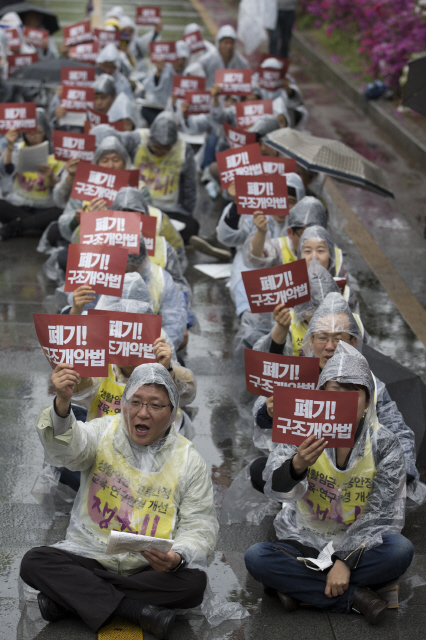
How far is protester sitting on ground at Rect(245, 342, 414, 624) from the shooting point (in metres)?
4.13

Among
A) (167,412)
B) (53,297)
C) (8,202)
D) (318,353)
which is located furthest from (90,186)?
(167,412)

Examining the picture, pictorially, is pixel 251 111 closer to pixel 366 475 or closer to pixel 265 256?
pixel 265 256

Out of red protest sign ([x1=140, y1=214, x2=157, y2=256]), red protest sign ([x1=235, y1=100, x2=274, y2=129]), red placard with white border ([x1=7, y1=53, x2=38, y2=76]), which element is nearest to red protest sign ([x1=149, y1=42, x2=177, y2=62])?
red placard with white border ([x1=7, y1=53, x2=38, y2=76])

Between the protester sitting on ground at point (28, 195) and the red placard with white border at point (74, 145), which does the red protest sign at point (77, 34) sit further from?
the red placard with white border at point (74, 145)

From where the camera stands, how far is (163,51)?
514 inches

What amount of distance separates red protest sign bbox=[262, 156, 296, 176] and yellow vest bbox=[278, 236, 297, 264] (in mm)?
1045

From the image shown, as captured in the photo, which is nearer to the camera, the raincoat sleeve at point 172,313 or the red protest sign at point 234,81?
the raincoat sleeve at point 172,313

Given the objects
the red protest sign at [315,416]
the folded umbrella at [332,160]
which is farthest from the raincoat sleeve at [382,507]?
the folded umbrella at [332,160]

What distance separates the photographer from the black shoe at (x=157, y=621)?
390 centimetres

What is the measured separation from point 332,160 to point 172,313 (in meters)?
2.41

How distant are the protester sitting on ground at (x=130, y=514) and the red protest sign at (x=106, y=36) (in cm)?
1117

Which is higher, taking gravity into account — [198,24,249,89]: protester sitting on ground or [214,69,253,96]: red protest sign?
[214,69,253,96]: red protest sign

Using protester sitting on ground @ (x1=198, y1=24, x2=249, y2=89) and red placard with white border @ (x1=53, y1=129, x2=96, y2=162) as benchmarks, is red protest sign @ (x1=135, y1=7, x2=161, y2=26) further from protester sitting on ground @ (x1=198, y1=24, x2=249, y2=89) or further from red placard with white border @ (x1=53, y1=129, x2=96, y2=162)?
red placard with white border @ (x1=53, y1=129, x2=96, y2=162)

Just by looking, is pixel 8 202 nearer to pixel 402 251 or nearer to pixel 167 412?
pixel 402 251
